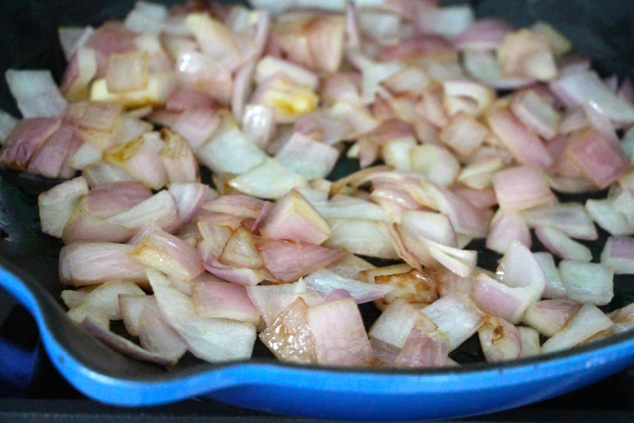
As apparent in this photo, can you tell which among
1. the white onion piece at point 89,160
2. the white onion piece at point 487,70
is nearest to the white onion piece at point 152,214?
the white onion piece at point 89,160

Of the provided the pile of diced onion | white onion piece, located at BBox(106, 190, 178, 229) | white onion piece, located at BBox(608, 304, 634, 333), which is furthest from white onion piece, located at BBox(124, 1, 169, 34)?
white onion piece, located at BBox(608, 304, 634, 333)

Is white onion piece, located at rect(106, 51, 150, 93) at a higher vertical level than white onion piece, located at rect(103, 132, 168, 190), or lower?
higher

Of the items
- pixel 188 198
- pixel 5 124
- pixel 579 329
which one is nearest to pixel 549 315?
pixel 579 329

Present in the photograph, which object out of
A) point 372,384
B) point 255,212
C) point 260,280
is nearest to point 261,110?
point 255,212

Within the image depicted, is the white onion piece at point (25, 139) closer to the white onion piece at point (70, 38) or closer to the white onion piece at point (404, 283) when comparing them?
the white onion piece at point (70, 38)

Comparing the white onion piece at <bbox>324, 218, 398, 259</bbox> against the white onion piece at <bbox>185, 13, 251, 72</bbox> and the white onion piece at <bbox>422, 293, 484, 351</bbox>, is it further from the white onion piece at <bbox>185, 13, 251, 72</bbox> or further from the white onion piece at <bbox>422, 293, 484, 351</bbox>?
the white onion piece at <bbox>185, 13, 251, 72</bbox>

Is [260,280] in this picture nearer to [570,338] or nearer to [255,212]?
[255,212]
